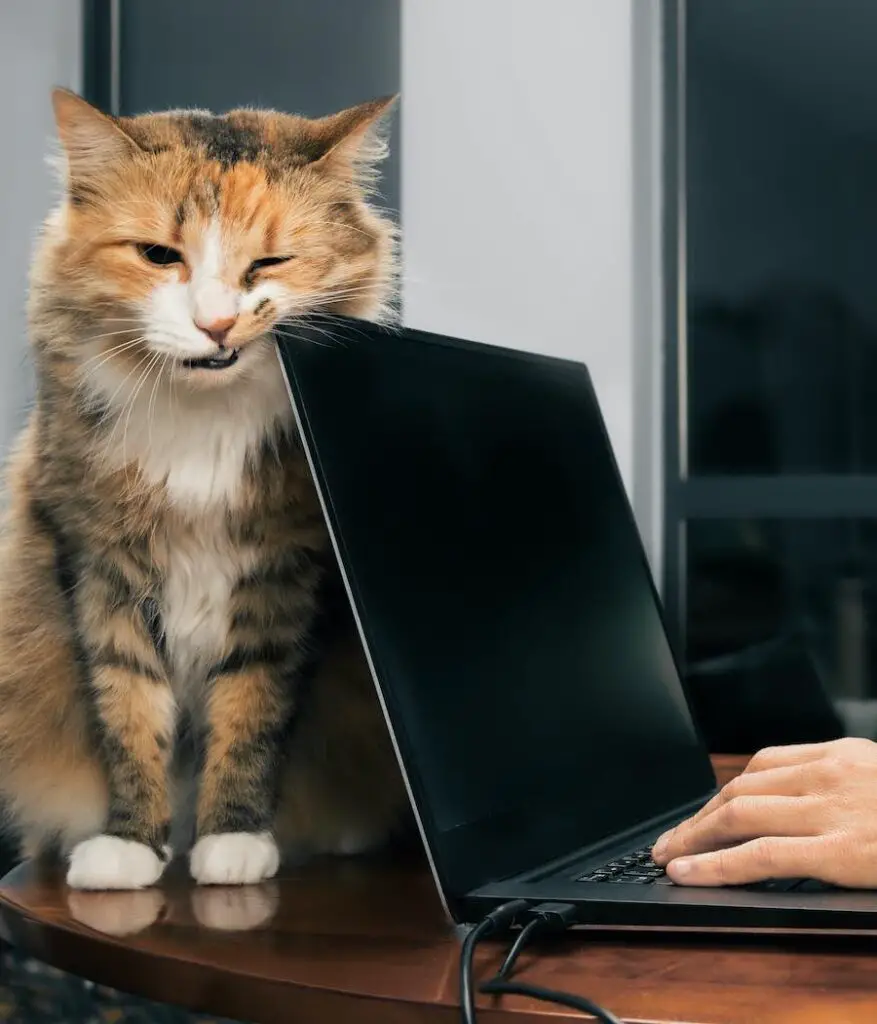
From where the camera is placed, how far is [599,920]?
0.62 meters

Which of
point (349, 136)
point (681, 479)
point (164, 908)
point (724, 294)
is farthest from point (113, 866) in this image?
point (724, 294)

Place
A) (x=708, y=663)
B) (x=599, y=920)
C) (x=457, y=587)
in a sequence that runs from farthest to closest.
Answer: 1. (x=708, y=663)
2. (x=457, y=587)
3. (x=599, y=920)

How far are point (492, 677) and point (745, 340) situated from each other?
0.96m

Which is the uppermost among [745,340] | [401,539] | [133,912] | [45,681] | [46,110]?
[46,110]

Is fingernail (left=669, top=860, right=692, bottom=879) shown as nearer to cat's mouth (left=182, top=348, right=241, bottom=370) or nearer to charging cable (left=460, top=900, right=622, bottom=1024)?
charging cable (left=460, top=900, right=622, bottom=1024)

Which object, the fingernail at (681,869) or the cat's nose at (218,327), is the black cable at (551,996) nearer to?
the fingernail at (681,869)

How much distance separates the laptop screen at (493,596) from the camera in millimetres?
685

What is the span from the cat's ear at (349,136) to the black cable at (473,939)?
20.9 inches

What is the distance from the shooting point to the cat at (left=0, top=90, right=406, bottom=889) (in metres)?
0.81

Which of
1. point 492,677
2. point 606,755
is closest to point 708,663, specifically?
point 606,755

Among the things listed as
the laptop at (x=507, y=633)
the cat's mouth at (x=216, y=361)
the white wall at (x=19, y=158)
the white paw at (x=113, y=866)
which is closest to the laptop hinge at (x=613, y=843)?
the laptop at (x=507, y=633)

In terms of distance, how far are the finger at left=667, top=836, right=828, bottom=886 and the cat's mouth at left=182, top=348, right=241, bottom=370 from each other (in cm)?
42

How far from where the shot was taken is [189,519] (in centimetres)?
83

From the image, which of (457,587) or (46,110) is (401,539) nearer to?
(457,587)
